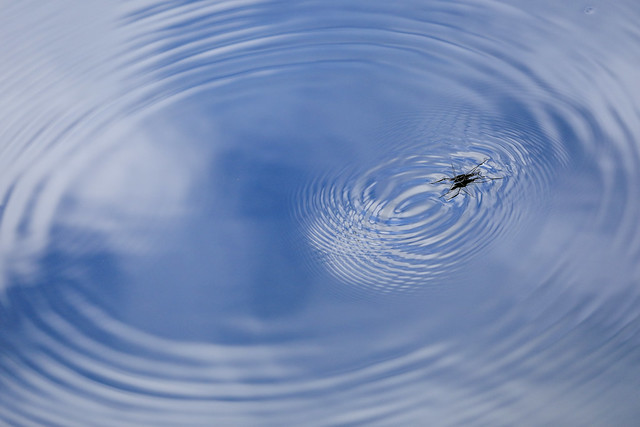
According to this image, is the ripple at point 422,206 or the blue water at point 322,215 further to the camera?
the ripple at point 422,206

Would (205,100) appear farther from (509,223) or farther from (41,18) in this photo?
(509,223)

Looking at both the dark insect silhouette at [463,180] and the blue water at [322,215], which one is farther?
the dark insect silhouette at [463,180]

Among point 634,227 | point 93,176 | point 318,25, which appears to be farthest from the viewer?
point 318,25

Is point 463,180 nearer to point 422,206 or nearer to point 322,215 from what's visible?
point 422,206

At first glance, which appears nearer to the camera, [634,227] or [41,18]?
[634,227]

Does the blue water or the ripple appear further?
the ripple

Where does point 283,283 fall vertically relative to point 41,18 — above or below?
below

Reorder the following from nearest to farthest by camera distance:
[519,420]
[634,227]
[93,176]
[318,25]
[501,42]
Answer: [519,420] → [634,227] → [93,176] → [501,42] → [318,25]

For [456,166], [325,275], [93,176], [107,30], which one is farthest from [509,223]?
[107,30]

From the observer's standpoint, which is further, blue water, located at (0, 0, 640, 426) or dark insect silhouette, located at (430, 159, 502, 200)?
dark insect silhouette, located at (430, 159, 502, 200)
